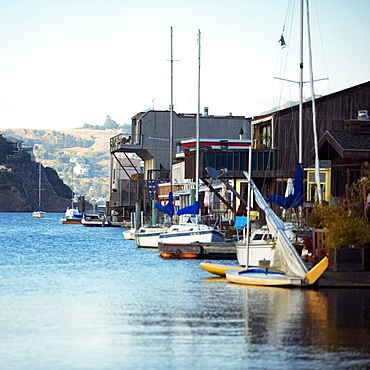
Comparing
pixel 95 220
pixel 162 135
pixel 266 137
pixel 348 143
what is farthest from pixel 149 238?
pixel 95 220

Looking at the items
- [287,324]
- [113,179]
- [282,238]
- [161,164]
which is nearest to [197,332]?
[287,324]

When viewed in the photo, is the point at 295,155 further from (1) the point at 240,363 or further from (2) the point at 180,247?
(1) the point at 240,363

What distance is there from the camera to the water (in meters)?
18.8

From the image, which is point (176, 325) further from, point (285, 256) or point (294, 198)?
point (294, 198)

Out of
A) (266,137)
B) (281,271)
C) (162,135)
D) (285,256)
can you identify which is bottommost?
(281,271)

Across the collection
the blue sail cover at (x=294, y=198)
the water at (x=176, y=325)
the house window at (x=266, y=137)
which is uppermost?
the house window at (x=266, y=137)

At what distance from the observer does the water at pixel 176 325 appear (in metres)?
18.8

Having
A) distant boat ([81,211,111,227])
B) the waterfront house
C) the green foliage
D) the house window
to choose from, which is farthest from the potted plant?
distant boat ([81,211,111,227])

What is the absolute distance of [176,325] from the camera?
2341cm

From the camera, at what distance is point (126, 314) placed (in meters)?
26.0

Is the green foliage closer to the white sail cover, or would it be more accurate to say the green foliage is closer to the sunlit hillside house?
the white sail cover

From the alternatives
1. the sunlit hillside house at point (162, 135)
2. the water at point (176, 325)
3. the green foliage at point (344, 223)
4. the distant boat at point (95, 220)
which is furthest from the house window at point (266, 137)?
the distant boat at point (95, 220)

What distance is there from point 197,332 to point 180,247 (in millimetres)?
29224

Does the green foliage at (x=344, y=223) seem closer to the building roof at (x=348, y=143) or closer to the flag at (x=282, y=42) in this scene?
the building roof at (x=348, y=143)
